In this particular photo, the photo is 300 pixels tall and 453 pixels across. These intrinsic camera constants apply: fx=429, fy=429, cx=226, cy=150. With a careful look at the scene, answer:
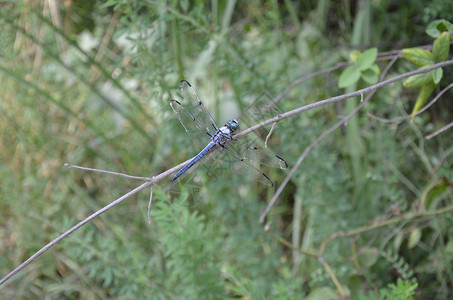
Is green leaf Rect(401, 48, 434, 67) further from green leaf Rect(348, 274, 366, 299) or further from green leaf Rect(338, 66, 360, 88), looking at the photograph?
green leaf Rect(348, 274, 366, 299)

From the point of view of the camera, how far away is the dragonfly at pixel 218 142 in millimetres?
1354

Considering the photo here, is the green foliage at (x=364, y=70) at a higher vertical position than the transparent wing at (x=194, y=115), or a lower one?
lower

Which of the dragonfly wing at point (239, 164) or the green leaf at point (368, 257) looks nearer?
the dragonfly wing at point (239, 164)

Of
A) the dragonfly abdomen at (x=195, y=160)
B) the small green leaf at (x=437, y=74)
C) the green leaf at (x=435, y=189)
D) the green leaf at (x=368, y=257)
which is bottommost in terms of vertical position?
the green leaf at (x=368, y=257)

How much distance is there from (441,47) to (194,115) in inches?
32.0

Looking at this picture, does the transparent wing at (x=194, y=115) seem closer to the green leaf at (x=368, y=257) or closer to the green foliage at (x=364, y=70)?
the green foliage at (x=364, y=70)

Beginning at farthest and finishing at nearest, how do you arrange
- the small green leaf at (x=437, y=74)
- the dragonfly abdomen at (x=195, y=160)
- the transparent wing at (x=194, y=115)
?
the transparent wing at (x=194, y=115) < the dragonfly abdomen at (x=195, y=160) < the small green leaf at (x=437, y=74)

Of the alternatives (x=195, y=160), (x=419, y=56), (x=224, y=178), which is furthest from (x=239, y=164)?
(x=419, y=56)

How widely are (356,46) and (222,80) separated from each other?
105cm

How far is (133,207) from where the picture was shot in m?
2.65

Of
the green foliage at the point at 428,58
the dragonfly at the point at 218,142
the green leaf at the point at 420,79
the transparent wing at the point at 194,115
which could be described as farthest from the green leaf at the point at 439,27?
the transparent wing at the point at 194,115

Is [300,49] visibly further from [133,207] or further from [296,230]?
[133,207]

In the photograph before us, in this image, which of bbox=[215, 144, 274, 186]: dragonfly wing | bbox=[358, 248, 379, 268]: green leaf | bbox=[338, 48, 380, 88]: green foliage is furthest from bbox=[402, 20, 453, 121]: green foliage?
bbox=[358, 248, 379, 268]: green leaf

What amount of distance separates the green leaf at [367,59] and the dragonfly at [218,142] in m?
0.42
